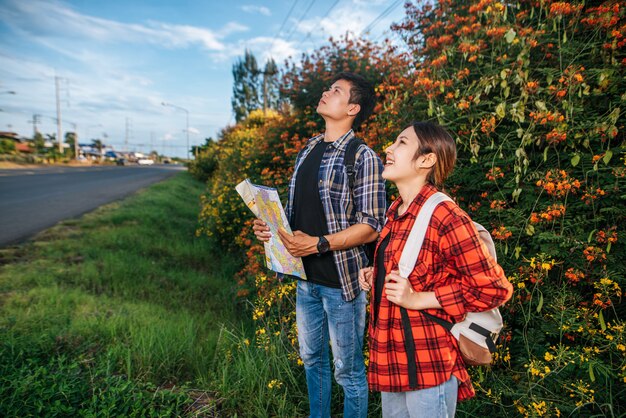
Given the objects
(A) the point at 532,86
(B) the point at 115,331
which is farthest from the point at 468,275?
(B) the point at 115,331

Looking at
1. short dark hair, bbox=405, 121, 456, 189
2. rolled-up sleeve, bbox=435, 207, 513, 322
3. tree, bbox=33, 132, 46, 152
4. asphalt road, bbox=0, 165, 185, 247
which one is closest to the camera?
rolled-up sleeve, bbox=435, 207, 513, 322

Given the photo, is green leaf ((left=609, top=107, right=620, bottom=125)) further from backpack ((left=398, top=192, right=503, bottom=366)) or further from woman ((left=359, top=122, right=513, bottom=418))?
backpack ((left=398, top=192, right=503, bottom=366))

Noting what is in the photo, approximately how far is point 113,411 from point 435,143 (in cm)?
231

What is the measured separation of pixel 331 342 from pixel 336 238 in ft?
1.80

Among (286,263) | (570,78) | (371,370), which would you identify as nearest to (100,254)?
(286,263)

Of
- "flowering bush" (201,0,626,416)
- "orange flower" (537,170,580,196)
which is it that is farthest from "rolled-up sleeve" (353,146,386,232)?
"orange flower" (537,170,580,196)

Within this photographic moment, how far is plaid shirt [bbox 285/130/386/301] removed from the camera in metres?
1.88

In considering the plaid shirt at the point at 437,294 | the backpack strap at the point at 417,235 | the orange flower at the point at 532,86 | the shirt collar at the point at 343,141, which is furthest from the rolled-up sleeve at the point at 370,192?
the orange flower at the point at 532,86

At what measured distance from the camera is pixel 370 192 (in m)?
1.88

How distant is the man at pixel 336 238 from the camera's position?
6.18ft

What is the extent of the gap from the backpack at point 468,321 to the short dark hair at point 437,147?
0.12m

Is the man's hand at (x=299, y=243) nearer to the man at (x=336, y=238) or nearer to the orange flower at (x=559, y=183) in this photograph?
the man at (x=336, y=238)

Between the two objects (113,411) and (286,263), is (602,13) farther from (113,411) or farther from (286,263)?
(113,411)

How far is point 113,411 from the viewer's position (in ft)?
7.02
